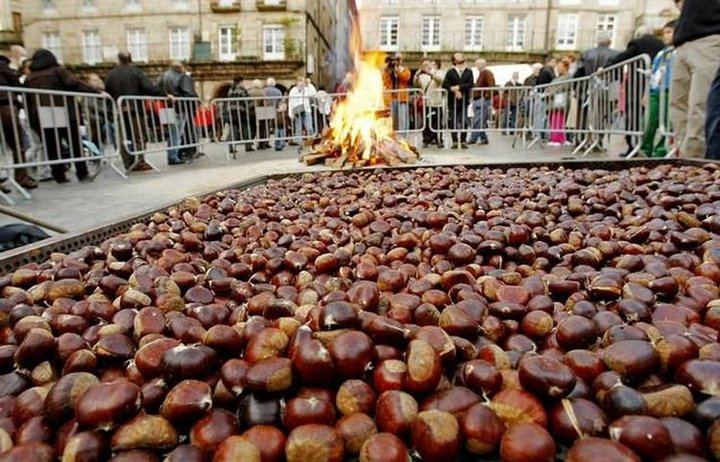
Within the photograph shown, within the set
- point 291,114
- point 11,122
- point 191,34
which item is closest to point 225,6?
point 191,34

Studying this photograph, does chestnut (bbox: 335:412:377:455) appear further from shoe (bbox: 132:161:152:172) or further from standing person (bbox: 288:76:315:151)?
standing person (bbox: 288:76:315:151)

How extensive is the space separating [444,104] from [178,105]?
499 centimetres

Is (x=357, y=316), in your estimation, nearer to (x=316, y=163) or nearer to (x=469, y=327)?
(x=469, y=327)

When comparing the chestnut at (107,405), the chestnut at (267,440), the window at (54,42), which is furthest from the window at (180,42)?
the chestnut at (267,440)

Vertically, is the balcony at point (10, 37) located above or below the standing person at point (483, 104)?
above

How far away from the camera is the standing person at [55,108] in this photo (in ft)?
19.6

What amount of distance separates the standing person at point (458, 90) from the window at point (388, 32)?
87.8ft

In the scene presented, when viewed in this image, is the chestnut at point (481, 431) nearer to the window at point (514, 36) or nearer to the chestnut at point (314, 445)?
the chestnut at point (314, 445)

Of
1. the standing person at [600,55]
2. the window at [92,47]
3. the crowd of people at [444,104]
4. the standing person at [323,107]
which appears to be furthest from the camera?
the window at [92,47]

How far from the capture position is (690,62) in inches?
183

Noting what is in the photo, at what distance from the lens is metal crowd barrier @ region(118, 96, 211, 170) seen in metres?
7.59

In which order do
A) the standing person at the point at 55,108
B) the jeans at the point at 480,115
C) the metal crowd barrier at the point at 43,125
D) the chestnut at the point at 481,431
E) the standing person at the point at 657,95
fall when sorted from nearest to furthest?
the chestnut at the point at 481,431 → the metal crowd barrier at the point at 43,125 → the standing person at the point at 657,95 → the standing person at the point at 55,108 → the jeans at the point at 480,115

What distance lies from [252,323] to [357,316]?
27 cm

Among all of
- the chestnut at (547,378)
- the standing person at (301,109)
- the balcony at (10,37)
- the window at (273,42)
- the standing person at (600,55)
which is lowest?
the chestnut at (547,378)
